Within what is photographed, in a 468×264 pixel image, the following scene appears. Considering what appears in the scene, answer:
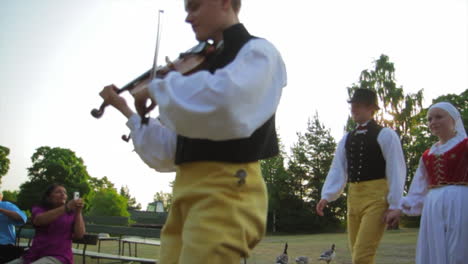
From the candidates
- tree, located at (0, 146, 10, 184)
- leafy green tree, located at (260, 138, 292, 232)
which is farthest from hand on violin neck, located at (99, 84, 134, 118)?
tree, located at (0, 146, 10, 184)

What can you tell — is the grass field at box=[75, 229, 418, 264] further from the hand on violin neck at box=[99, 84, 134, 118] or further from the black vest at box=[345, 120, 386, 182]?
the hand on violin neck at box=[99, 84, 134, 118]

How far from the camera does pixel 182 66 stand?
193 cm

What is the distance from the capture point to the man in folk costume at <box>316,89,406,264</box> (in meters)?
4.05

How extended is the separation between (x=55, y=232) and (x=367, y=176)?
369 cm

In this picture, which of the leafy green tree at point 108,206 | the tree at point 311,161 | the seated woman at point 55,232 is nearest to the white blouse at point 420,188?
the seated woman at point 55,232

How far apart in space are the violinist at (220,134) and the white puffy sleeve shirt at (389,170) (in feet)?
7.91

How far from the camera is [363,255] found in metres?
3.95

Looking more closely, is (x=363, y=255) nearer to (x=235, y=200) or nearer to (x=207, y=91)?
(x=235, y=200)

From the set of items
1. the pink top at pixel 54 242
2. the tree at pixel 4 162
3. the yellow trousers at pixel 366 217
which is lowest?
the pink top at pixel 54 242

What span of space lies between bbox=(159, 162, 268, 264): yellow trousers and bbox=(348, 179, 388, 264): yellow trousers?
8.09 feet

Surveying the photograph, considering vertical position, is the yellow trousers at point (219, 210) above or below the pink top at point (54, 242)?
above

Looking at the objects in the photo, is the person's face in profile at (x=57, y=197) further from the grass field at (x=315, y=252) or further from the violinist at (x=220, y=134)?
the grass field at (x=315, y=252)

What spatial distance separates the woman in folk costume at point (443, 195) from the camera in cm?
404

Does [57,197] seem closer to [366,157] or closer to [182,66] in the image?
[366,157]
